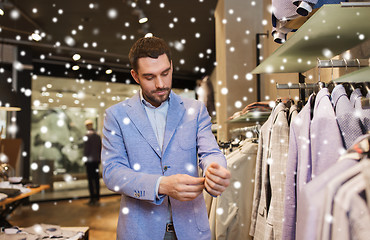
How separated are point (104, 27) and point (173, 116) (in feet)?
14.5

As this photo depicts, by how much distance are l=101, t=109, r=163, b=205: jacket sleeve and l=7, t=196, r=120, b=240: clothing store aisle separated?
10.3 ft

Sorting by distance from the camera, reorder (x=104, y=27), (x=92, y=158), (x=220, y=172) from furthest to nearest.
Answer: (x=92, y=158), (x=104, y=27), (x=220, y=172)

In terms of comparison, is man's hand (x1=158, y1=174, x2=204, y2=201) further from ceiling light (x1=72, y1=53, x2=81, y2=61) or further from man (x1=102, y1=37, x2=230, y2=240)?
ceiling light (x1=72, y1=53, x2=81, y2=61)

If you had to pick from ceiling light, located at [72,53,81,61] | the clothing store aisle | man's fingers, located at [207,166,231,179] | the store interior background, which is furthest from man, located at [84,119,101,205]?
man's fingers, located at [207,166,231,179]

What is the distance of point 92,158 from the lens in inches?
270

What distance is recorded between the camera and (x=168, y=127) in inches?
54.7

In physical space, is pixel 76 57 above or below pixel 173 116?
above

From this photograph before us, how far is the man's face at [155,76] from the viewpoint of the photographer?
4.38ft

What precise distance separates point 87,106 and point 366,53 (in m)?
7.13

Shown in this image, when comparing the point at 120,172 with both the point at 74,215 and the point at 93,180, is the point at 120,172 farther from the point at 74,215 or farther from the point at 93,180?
the point at 93,180

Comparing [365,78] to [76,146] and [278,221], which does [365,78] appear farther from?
[76,146]

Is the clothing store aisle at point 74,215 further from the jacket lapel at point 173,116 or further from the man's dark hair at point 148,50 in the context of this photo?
the man's dark hair at point 148,50

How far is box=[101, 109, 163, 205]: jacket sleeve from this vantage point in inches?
46.8

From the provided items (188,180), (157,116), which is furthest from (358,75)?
(157,116)
